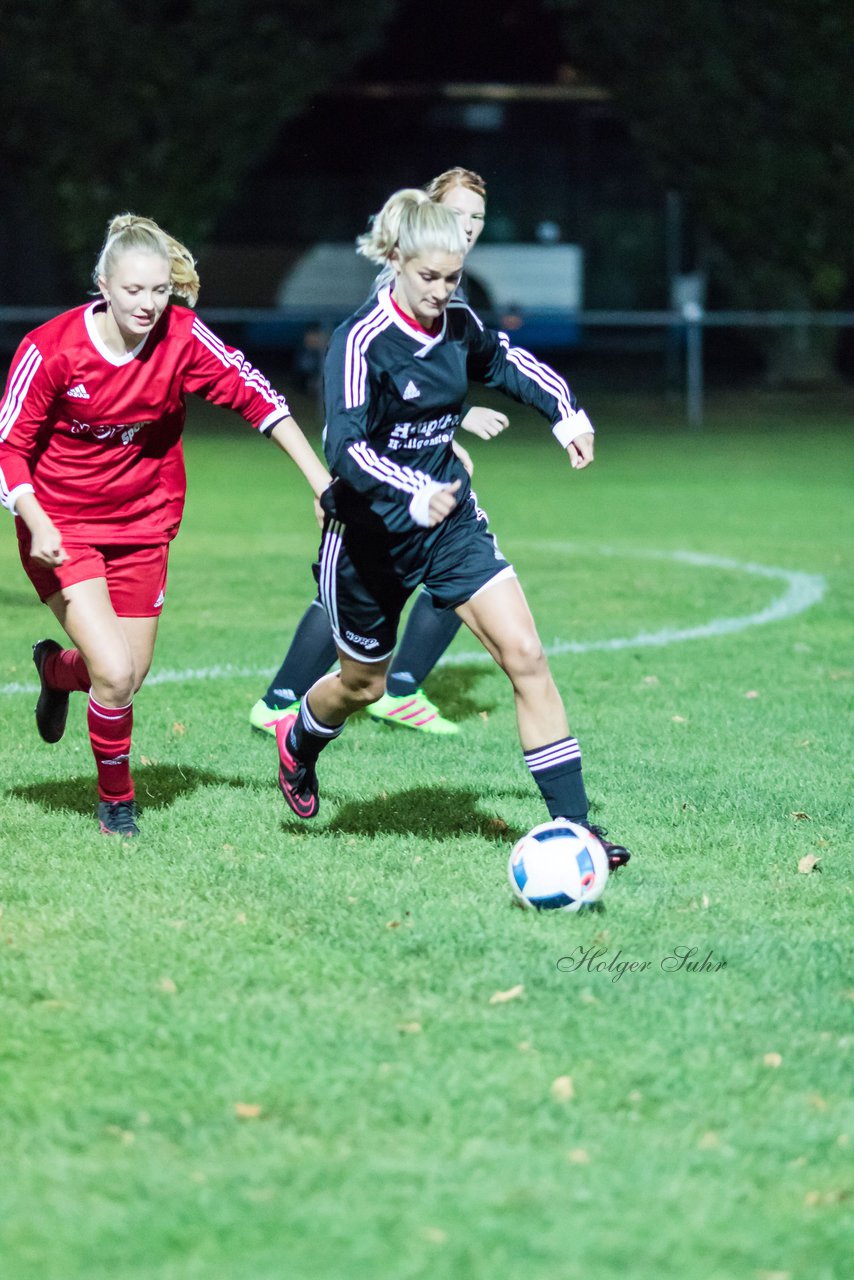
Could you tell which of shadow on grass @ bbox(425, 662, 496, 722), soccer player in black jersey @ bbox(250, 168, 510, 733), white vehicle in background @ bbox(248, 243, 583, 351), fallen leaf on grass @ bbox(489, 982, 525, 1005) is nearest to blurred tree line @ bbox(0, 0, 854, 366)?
white vehicle in background @ bbox(248, 243, 583, 351)

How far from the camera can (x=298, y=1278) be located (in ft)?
9.39

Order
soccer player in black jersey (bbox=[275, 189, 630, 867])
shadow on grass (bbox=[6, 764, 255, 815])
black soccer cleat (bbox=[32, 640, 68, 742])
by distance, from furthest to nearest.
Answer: black soccer cleat (bbox=[32, 640, 68, 742])
shadow on grass (bbox=[6, 764, 255, 815])
soccer player in black jersey (bbox=[275, 189, 630, 867])

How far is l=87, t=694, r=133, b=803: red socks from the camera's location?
548cm

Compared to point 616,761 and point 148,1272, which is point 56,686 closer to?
point 616,761

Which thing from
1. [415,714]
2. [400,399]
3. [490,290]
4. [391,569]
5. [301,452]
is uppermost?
[400,399]

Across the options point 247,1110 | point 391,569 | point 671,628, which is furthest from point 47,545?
point 671,628

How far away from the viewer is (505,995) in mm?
4074

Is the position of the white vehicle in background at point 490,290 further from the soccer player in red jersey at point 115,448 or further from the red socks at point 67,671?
the soccer player in red jersey at point 115,448

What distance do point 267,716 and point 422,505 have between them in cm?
255

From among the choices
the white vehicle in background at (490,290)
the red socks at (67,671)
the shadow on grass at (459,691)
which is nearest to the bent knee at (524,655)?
the red socks at (67,671)

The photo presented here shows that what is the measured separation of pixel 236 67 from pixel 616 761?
77.7 ft

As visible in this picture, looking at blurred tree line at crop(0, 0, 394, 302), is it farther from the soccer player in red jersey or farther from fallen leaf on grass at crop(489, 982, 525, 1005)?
fallen leaf on grass at crop(489, 982, 525, 1005)

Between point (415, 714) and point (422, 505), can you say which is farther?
point (415, 714)

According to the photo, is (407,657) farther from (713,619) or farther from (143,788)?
(713,619)
